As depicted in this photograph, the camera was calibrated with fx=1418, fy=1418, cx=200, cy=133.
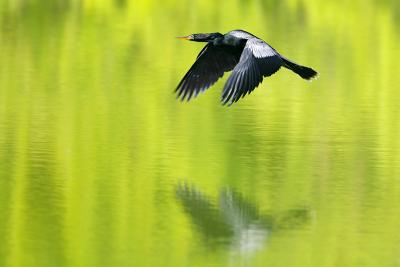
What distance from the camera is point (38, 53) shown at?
69.3 ft

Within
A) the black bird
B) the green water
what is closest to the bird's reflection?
the green water

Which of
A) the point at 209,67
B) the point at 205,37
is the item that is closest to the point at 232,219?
the point at 205,37

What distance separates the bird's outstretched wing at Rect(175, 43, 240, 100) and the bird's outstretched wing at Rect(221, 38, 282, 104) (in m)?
1.18

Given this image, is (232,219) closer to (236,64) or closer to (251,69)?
(251,69)

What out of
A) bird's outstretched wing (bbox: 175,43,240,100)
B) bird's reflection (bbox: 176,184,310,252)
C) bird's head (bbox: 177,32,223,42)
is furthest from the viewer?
bird's outstretched wing (bbox: 175,43,240,100)

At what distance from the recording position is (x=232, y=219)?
1045 centimetres

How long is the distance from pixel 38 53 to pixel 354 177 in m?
9.97

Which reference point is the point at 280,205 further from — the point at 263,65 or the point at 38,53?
the point at 38,53

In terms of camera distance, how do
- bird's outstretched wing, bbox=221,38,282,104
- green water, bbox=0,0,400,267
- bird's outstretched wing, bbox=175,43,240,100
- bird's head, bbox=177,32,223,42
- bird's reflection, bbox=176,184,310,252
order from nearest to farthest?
green water, bbox=0,0,400,267 → bird's reflection, bbox=176,184,310,252 → bird's outstretched wing, bbox=221,38,282,104 → bird's head, bbox=177,32,223,42 → bird's outstretched wing, bbox=175,43,240,100

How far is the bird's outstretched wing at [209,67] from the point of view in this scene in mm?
13594

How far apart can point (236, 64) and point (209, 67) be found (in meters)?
0.28

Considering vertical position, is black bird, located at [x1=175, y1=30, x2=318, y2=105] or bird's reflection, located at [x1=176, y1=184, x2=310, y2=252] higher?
black bird, located at [x1=175, y1=30, x2=318, y2=105]

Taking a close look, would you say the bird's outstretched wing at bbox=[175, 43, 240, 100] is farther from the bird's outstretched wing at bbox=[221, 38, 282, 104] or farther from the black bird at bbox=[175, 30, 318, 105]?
the bird's outstretched wing at bbox=[221, 38, 282, 104]

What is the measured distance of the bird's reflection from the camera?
979cm
